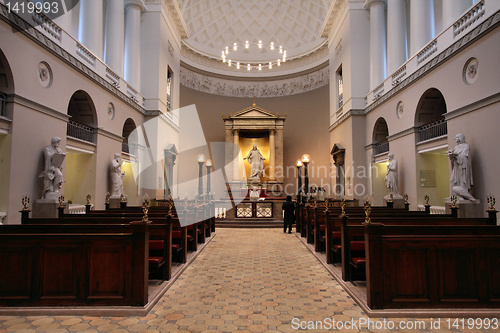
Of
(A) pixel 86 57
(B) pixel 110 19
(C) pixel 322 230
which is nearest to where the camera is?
(C) pixel 322 230

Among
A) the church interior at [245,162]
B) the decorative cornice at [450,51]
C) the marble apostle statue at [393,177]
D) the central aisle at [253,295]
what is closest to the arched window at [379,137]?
the church interior at [245,162]

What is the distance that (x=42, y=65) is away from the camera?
8523 mm

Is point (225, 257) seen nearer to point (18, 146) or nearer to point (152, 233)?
point (152, 233)

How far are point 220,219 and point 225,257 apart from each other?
6872 mm

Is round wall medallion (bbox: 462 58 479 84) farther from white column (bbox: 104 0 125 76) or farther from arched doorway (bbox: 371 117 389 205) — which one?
white column (bbox: 104 0 125 76)

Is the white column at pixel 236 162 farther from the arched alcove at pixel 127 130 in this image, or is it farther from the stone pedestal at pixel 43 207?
the stone pedestal at pixel 43 207

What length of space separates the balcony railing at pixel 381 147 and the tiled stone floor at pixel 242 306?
9137 millimetres

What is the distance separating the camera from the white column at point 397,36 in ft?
45.0

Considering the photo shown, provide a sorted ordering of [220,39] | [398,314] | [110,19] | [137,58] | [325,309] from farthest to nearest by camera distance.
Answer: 1. [220,39]
2. [137,58]
3. [110,19]
4. [325,309]
5. [398,314]

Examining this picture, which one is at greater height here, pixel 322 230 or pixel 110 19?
pixel 110 19

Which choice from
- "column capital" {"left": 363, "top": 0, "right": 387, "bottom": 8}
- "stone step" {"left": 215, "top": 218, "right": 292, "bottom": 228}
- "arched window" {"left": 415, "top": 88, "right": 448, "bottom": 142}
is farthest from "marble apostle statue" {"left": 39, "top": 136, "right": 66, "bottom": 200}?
"column capital" {"left": 363, "top": 0, "right": 387, "bottom": 8}

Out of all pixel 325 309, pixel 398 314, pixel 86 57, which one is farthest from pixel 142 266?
pixel 86 57

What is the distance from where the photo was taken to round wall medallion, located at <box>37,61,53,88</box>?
8.44 metres

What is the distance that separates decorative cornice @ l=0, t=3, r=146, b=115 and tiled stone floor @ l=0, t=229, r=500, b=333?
6517 mm
